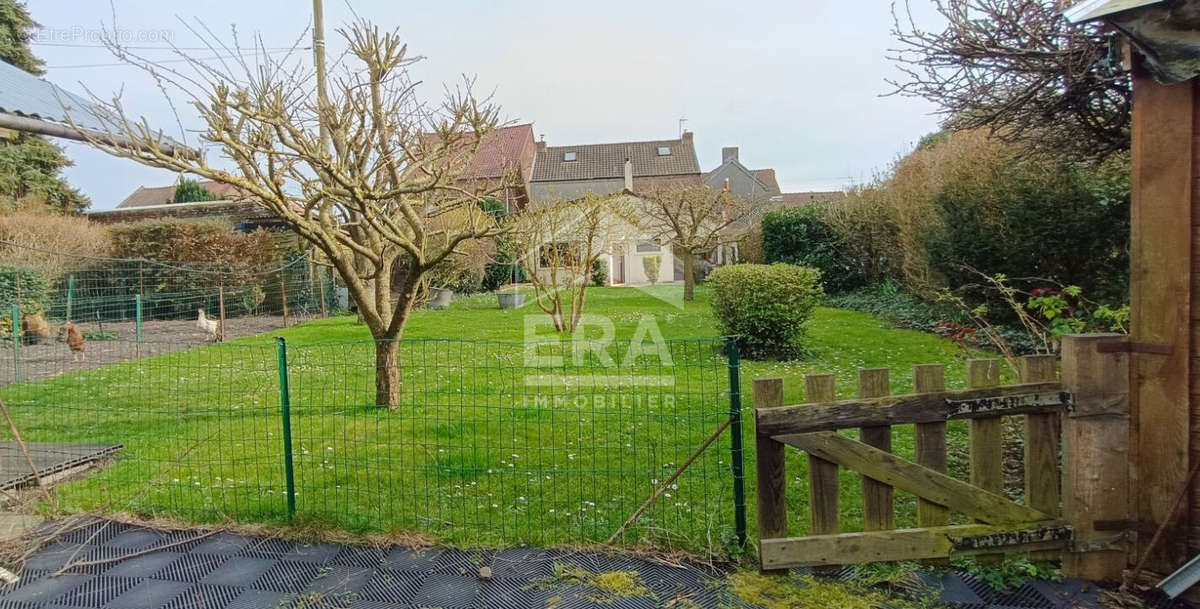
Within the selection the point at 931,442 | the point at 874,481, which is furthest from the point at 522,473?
the point at 931,442

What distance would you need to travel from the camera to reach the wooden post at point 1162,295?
244 centimetres

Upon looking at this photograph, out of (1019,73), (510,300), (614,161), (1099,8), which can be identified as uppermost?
(614,161)

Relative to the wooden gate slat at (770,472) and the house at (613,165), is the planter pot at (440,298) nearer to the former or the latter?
the wooden gate slat at (770,472)

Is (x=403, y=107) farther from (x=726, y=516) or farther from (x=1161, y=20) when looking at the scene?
(x=1161, y=20)

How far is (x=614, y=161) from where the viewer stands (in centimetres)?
3578

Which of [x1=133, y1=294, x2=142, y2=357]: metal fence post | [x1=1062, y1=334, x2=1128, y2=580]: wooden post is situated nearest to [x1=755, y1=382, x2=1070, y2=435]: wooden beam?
[x1=1062, y1=334, x2=1128, y2=580]: wooden post

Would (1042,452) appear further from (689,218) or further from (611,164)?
(611,164)

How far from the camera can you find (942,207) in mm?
10305

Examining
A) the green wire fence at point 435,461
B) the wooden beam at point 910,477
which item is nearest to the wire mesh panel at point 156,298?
the green wire fence at point 435,461

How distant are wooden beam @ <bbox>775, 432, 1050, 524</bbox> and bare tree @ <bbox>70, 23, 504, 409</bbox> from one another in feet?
10.9

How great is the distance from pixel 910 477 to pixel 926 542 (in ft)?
0.97

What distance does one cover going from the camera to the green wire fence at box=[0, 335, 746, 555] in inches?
134

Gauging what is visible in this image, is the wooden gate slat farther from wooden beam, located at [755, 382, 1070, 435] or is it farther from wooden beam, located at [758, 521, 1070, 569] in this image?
wooden beam, located at [758, 521, 1070, 569]

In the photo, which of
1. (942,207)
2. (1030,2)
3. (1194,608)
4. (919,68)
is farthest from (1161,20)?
(942,207)
